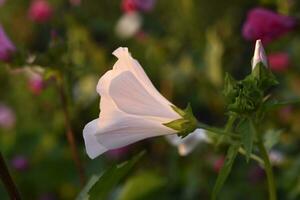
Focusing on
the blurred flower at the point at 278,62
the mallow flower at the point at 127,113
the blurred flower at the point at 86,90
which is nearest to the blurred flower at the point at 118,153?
the blurred flower at the point at 86,90

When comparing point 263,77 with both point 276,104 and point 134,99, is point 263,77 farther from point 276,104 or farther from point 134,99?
point 134,99

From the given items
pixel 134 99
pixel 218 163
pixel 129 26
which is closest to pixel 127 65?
pixel 134 99

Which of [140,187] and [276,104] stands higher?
[276,104]

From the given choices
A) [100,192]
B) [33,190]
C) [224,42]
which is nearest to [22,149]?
[33,190]

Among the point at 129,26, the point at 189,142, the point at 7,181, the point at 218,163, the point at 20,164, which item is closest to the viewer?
the point at 7,181

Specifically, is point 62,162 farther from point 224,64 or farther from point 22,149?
point 224,64
